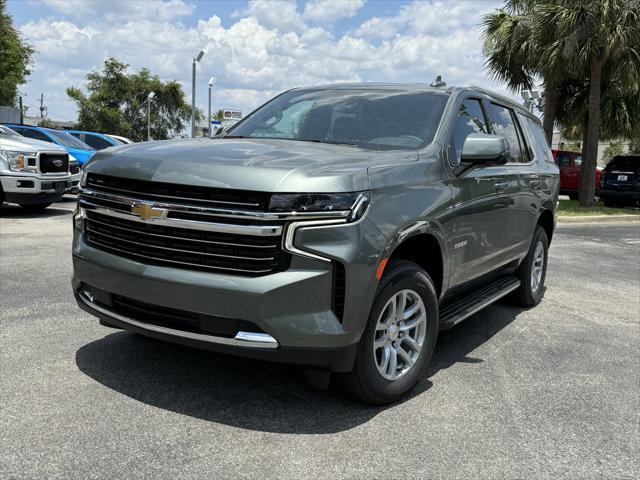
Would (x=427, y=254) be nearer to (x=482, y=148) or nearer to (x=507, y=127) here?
(x=482, y=148)

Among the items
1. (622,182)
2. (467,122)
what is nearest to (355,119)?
(467,122)

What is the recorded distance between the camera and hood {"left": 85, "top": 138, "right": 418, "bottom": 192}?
3.02m

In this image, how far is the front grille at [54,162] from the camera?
10.9m

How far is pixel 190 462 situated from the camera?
9.22 ft

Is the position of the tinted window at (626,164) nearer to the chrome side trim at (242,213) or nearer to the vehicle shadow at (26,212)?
the vehicle shadow at (26,212)

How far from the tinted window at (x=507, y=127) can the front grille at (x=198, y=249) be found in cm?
285

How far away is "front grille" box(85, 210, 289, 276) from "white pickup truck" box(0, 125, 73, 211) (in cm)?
811

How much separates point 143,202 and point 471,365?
8.41ft

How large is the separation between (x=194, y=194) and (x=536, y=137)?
4.33 meters

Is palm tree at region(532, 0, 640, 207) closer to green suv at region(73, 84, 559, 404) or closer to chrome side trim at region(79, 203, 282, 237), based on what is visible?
green suv at region(73, 84, 559, 404)

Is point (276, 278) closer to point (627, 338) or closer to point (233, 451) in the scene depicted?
point (233, 451)

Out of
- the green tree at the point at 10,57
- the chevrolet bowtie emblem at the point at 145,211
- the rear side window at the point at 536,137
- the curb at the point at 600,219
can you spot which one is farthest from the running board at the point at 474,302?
the green tree at the point at 10,57

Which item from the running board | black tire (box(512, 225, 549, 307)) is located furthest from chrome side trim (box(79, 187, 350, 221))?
black tire (box(512, 225, 549, 307))

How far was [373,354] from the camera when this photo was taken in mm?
3357
